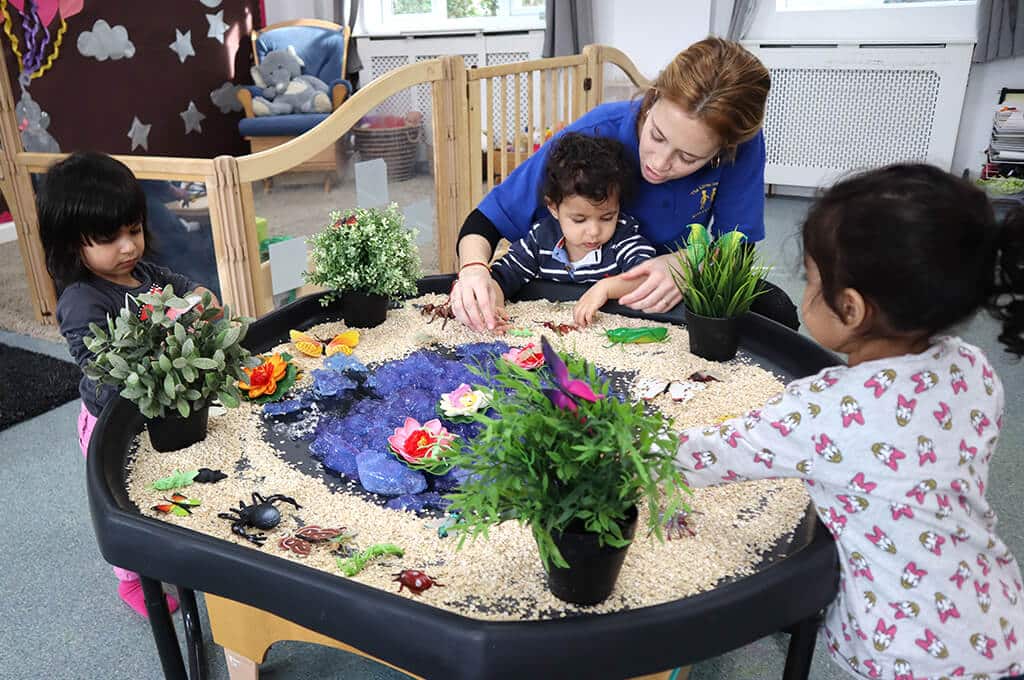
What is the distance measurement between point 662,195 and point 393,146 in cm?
117

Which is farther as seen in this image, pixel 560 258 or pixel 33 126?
pixel 33 126

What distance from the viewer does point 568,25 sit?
491 cm

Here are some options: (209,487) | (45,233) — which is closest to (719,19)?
(45,233)

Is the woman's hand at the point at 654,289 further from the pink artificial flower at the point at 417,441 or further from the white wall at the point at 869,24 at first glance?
the white wall at the point at 869,24

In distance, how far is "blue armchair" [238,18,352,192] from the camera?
15.7 feet

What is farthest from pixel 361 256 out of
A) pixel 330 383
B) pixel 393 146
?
pixel 393 146

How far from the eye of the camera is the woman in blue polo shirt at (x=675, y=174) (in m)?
1.40

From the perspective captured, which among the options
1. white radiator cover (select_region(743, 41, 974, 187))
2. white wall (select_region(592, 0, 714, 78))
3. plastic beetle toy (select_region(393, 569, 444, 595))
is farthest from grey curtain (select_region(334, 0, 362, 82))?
plastic beetle toy (select_region(393, 569, 444, 595))

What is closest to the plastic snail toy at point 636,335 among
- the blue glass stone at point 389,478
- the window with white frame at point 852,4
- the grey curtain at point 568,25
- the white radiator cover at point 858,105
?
the blue glass stone at point 389,478

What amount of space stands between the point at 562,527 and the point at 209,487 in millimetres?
535

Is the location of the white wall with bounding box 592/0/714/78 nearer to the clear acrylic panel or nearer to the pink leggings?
the clear acrylic panel

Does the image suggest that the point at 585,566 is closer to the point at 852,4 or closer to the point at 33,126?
the point at 33,126

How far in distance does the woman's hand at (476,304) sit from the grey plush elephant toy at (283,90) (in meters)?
3.77

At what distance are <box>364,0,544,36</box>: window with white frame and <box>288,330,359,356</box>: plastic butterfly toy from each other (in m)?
4.36
